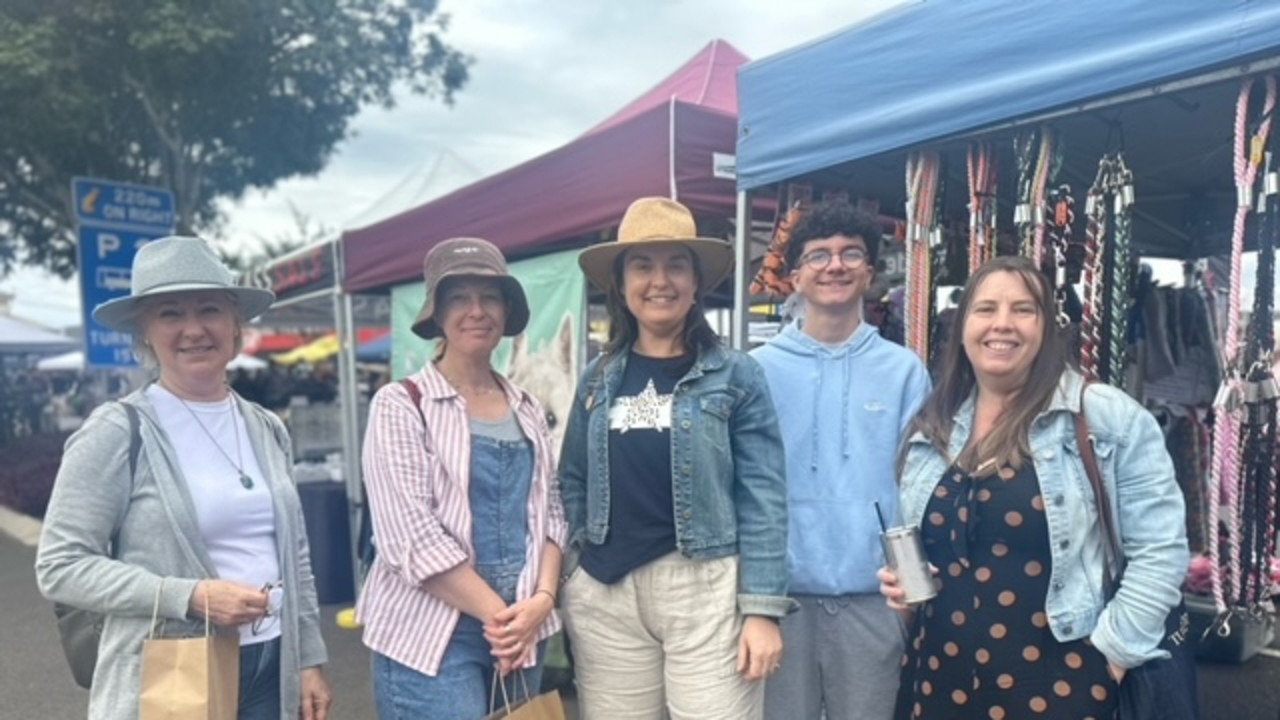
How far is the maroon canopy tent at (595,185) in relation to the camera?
3.35 meters

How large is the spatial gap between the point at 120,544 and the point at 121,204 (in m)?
4.69

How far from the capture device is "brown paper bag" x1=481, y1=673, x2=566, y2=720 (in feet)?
5.87

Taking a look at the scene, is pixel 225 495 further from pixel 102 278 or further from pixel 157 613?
pixel 102 278

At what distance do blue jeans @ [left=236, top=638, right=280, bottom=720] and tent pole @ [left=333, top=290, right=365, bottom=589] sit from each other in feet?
11.5

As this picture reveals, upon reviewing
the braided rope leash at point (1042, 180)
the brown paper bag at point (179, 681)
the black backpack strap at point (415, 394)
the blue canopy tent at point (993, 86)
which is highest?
the blue canopy tent at point (993, 86)

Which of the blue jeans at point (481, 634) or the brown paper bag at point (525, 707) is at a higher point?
the blue jeans at point (481, 634)

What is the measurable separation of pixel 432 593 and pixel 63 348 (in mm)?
20412

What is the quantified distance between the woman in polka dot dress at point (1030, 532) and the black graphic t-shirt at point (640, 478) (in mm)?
508

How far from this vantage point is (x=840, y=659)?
79.0 inches

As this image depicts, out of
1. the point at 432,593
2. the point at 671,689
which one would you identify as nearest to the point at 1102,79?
the point at 671,689

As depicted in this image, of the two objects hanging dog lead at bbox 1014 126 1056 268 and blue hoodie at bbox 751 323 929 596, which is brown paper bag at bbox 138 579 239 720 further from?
hanging dog lead at bbox 1014 126 1056 268

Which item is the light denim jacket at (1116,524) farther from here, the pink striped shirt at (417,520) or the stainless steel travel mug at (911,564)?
the pink striped shirt at (417,520)

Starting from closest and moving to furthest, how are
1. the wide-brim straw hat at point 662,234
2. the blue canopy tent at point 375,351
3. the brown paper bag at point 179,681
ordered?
1. the brown paper bag at point 179,681
2. the wide-brim straw hat at point 662,234
3. the blue canopy tent at point 375,351

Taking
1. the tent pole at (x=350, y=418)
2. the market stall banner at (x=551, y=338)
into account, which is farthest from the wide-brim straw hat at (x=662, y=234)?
the tent pole at (x=350, y=418)
